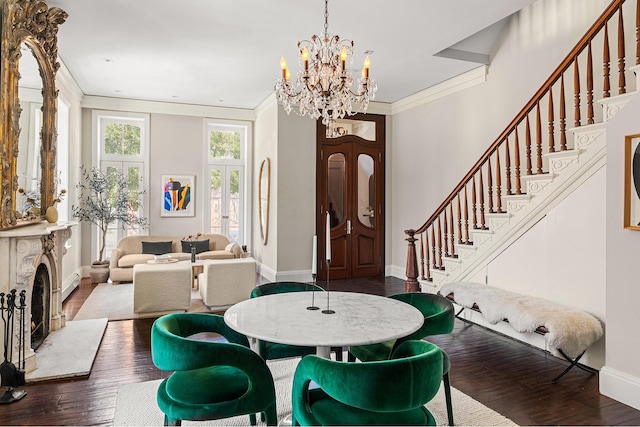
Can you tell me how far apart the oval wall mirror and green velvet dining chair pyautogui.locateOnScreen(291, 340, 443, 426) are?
220 inches

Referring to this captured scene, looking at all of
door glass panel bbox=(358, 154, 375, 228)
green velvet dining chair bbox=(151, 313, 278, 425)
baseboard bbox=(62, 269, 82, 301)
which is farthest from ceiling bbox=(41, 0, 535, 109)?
green velvet dining chair bbox=(151, 313, 278, 425)

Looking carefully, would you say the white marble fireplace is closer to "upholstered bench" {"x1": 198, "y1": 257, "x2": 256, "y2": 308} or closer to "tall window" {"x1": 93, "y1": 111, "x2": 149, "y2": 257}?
"upholstered bench" {"x1": 198, "y1": 257, "x2": 256, "y2": 308}

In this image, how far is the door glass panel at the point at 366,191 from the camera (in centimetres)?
743

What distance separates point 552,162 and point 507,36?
98.7 inches

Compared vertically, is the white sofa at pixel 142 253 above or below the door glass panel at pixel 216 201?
below

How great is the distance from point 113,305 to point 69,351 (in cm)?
172

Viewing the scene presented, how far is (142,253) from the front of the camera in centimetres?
717

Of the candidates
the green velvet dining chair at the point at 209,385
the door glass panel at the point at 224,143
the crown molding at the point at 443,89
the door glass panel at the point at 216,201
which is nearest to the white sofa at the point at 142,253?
the door glass panel at the point at 216,201

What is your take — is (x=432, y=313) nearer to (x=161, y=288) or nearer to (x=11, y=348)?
(x=11, y=348)

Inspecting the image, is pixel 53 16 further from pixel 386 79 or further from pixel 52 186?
pixel 386 79

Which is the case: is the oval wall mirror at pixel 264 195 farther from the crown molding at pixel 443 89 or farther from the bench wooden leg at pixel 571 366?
the bench wooden leg at pixel 571 366

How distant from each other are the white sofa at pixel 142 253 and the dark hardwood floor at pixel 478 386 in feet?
8.56

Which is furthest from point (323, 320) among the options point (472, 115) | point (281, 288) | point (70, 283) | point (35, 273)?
point (70, 283)

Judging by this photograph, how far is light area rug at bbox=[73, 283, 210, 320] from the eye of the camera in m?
4.83
